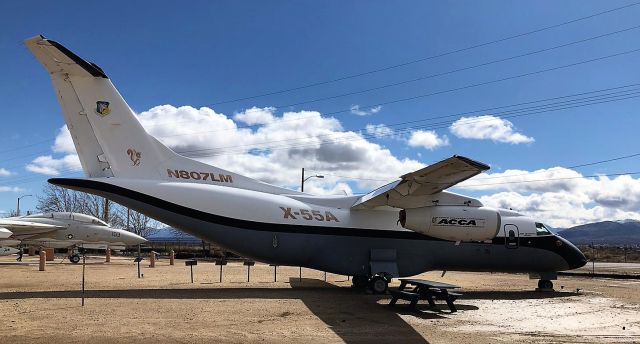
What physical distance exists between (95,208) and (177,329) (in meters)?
76.1

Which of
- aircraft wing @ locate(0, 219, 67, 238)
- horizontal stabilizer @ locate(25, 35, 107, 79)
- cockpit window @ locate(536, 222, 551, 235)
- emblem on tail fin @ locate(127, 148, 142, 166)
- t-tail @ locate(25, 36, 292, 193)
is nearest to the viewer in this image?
horizontal stabilizer @ locate(25, 35, 107, 79)

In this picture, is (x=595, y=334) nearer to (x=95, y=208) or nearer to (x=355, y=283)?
(x=355, y=283)

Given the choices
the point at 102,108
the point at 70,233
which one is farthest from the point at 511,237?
the point at 70,233

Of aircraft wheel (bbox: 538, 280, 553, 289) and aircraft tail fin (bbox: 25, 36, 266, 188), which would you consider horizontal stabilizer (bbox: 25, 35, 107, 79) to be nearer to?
aircraft tail fin (bbox: 25, 36, 266, 188)

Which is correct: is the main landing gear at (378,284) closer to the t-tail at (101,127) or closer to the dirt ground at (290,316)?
the dirt ground at (290,316)

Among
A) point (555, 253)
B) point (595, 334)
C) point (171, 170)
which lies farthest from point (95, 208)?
point (595, 334)

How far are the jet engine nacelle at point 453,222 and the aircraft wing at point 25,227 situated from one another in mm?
28814

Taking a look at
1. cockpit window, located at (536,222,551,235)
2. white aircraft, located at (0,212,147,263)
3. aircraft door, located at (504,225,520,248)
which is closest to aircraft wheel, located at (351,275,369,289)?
aircraft door, located at (504,225,520,248)

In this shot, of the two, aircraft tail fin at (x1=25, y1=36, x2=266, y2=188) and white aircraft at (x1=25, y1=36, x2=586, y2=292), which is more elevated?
aircraft tail fin at (x1=25, y1=36, x2=266, y2=188)

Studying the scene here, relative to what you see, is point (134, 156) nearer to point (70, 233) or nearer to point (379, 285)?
point (379, 285)

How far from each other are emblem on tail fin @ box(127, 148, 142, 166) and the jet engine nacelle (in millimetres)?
8273

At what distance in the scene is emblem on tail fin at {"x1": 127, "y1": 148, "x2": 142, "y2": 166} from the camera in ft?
51.0

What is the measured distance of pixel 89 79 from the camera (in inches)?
→ 595

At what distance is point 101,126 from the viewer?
15.2 metres
